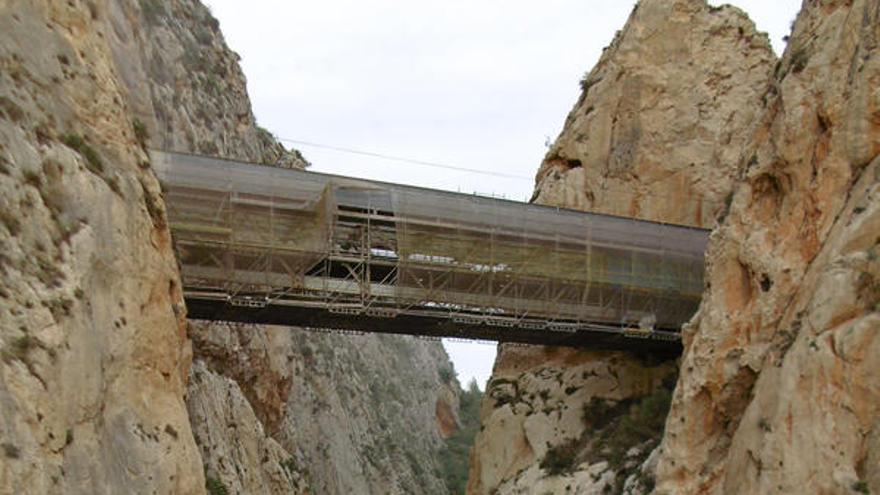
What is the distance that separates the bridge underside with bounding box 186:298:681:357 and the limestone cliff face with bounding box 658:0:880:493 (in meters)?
6.93

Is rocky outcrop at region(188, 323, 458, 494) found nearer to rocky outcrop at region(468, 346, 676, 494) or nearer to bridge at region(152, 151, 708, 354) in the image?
bridge at region(152, 151, 708, 354)

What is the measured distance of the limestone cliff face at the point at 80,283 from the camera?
19.7m

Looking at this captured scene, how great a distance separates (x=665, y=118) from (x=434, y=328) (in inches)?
443

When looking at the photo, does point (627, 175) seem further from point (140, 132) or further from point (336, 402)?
point (336, 402)

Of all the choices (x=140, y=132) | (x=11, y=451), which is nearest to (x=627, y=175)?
(x=140, y=132)

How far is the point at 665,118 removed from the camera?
1638 inches

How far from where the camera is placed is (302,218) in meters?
33.8

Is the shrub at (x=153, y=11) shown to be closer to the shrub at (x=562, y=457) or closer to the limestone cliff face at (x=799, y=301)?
the shrub at (x=562, y=457)

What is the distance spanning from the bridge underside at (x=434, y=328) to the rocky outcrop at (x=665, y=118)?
465 cm

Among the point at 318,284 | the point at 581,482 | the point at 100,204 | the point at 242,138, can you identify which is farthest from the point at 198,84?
the point at 100,204

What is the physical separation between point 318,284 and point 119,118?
8750 millimetres

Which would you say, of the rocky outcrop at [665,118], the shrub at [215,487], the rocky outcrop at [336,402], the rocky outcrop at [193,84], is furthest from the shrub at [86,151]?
the rocky outcrop at [665,118]

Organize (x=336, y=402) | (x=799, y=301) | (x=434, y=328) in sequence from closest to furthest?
(x=799, y=301)
(x=434, y=328)
(x=336, y=402)

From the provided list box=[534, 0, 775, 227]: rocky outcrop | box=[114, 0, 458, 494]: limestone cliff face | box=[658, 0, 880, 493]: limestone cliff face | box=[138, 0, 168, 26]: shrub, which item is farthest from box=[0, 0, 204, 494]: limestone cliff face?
box=[138, 0, 168, 26]: shrub
